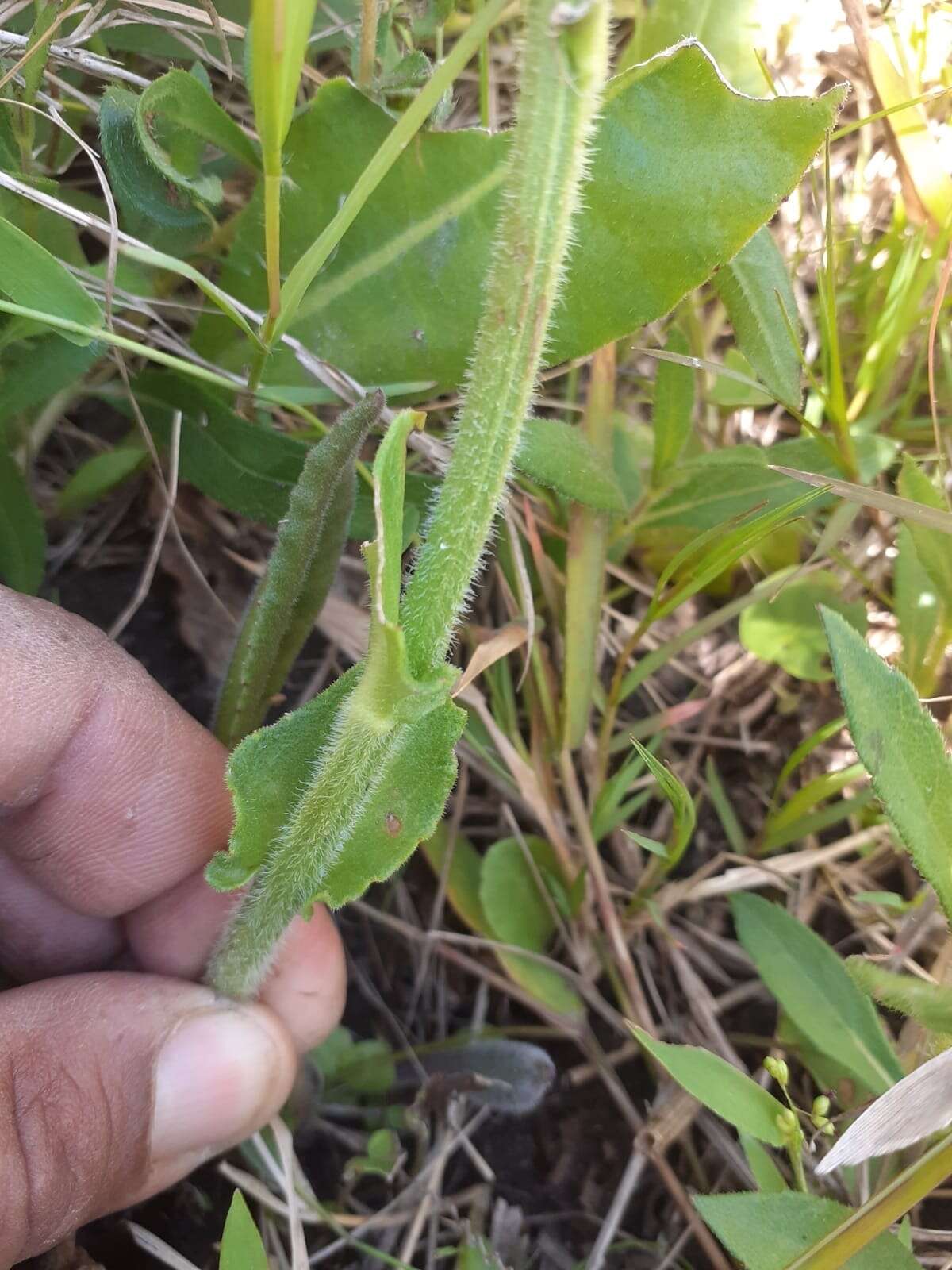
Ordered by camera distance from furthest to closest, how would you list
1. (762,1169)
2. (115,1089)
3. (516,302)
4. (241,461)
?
(241,461)
(115,1089)
(762,1169)
(516,302)

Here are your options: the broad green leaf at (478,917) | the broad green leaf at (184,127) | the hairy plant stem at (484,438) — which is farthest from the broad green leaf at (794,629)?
the broad green leaf at (184,127)

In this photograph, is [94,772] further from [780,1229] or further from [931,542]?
[931,542]

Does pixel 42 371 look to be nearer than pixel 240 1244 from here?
No

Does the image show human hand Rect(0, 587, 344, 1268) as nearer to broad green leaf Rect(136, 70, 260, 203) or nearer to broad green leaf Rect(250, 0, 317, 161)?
broad green leaf Rect(136, 70, 260, 203)

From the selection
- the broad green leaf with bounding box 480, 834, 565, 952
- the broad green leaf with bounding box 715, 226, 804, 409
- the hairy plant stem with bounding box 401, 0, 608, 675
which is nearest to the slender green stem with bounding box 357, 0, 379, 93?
the broad green leaf with bounding box 715, 226, 804, 409

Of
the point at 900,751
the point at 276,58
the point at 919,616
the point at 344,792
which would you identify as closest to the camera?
the point at 276,58

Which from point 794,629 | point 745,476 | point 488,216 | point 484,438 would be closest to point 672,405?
point 745,476

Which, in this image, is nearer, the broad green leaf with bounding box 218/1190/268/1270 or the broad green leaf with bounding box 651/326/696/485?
the broad green leaf with bounding box 218/1190/268/1270

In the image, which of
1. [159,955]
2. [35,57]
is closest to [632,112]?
[35,57]
